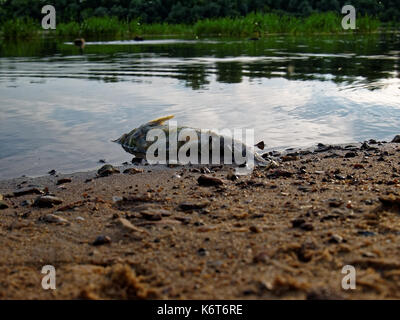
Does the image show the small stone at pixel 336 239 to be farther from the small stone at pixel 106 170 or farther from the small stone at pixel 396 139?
the small stone at pixel 396 139

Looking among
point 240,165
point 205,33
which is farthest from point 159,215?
point 205,33

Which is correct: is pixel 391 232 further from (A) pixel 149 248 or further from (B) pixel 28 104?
(B) pixel 28 104

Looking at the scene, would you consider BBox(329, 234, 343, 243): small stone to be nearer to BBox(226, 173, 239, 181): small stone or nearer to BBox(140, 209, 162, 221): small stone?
BBox(140, 209, 162, 221): small stone

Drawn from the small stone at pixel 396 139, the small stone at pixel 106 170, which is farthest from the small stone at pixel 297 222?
the small stone at pixel 396 139

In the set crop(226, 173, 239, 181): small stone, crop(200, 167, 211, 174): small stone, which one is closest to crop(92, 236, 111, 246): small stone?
crop(226, 173, 239, 181): small stone

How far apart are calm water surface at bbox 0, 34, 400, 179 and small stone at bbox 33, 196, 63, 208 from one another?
112 cm

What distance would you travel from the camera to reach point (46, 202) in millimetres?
3619

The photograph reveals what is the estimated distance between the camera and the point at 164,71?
13.1 m

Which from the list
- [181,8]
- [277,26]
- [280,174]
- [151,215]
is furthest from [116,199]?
[181,8]

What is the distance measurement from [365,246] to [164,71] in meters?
11.2

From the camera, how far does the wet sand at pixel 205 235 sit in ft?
7.06

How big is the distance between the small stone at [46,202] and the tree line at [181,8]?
46.5m

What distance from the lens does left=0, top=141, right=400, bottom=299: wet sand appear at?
84.7 inches
